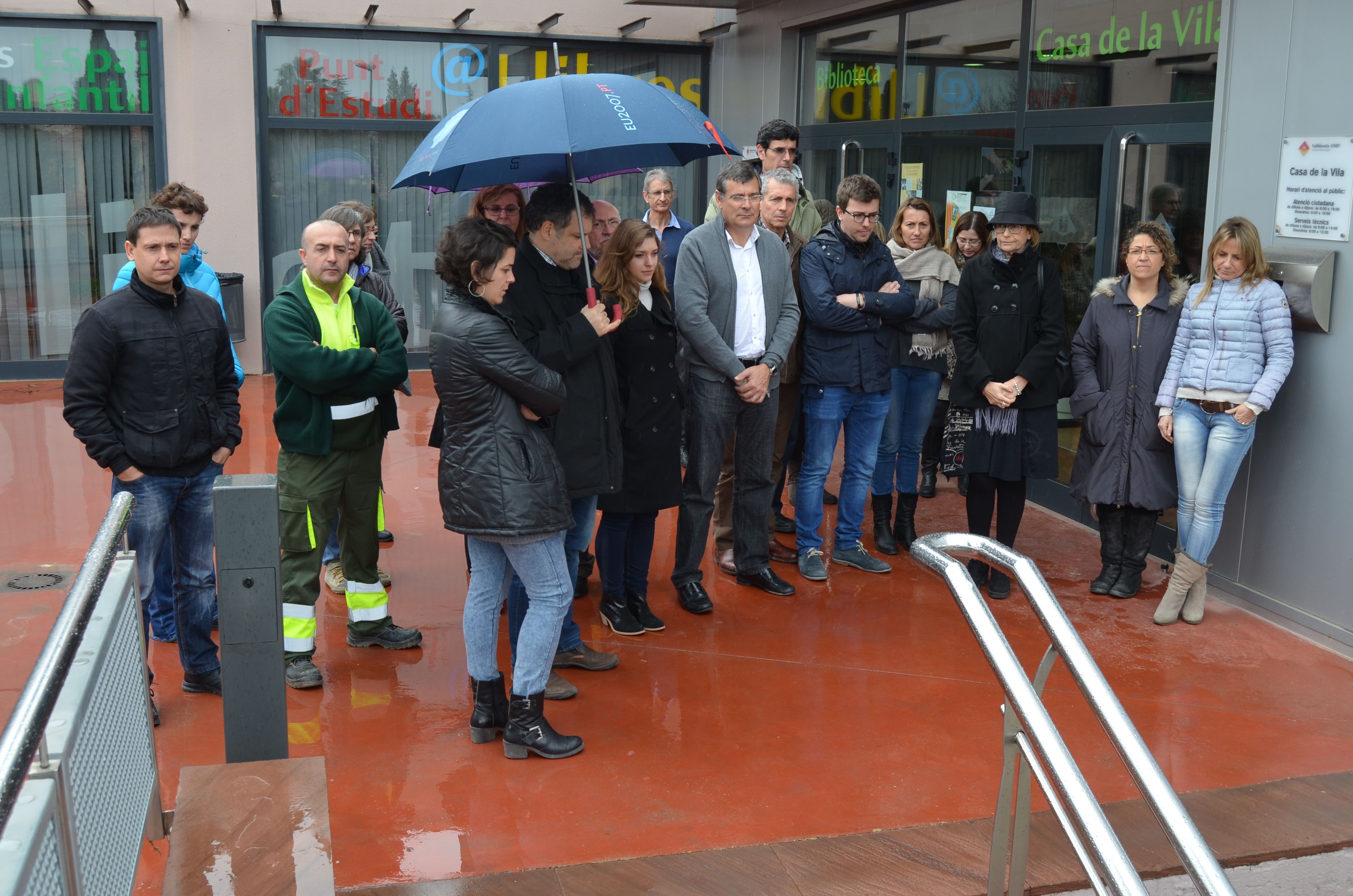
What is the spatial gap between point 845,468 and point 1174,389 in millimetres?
1580

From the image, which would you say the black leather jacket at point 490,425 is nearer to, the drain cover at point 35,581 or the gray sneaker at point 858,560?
the gray sneaker at point 858,560

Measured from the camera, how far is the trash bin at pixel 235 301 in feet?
36.7

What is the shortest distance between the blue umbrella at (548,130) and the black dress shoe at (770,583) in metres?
2.01

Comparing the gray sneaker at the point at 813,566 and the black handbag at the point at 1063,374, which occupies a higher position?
the black handbag at the point at 1063,374

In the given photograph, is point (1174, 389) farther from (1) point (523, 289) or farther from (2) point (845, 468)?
(1) point (523, 289)

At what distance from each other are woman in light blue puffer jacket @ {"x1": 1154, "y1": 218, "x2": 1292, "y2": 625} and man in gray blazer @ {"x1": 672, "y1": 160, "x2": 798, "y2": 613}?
177 centimetres

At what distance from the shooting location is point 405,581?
613 centimetres

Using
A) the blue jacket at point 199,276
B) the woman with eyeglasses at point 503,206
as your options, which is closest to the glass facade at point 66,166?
the blue jacket at point 199,276

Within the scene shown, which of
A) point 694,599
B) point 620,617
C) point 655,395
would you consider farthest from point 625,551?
point 655,395

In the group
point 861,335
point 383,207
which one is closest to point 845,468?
point 861,335

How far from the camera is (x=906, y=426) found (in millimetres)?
6730

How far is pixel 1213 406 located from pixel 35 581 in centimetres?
544

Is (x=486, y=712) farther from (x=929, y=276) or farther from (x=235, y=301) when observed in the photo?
(x=235, y=301)

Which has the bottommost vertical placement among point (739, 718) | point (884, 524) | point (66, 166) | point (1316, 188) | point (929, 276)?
point (739, 718)
